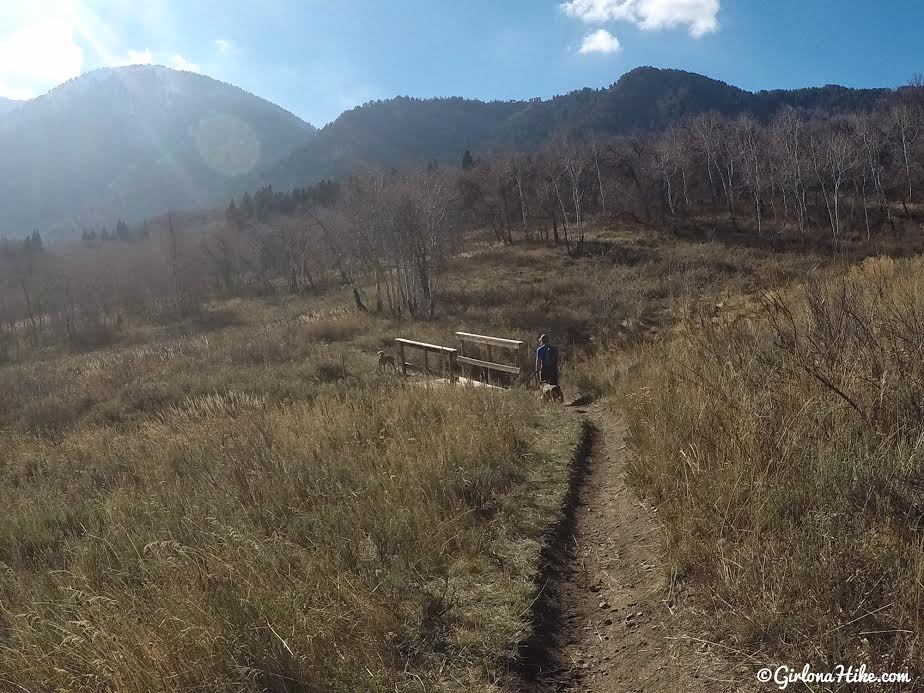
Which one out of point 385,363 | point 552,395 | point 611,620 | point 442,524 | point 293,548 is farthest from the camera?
point 385,363

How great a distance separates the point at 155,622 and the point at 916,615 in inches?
138

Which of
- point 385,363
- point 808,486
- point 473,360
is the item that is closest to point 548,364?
point 473,360

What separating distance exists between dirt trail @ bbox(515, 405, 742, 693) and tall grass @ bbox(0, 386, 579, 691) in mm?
195

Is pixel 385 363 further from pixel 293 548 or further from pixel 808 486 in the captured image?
pixel 808 486

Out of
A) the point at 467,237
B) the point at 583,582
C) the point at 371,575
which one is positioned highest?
the point at 467,237

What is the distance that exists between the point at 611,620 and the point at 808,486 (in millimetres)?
1287

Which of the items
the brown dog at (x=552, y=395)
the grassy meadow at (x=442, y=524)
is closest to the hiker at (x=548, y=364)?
the brown dog at (x=552, y=395)

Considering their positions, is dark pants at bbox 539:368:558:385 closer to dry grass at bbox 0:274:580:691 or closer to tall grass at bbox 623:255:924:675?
dry grass at bbox 0:274:580:691

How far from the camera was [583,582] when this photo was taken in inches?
133

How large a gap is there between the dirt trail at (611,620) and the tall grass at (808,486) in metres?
0.20

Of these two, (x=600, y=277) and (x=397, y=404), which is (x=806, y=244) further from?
(x=397, y=404)

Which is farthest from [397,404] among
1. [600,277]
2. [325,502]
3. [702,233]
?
[702,233]
